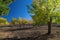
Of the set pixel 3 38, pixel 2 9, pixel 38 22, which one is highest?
pixel 2 9

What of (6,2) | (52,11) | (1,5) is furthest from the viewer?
(6,2)

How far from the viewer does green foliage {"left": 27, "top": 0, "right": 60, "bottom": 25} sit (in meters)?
26.1

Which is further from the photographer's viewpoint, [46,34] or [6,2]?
[6,2]

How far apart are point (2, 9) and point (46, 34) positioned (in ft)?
22.8

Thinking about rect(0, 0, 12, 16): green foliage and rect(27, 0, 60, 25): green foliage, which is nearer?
rect(27, 0, 60, 25): green foliage

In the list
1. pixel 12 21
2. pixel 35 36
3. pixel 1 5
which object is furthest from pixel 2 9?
pixel 12 21

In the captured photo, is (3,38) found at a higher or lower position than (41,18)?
lower

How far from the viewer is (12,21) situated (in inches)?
2436

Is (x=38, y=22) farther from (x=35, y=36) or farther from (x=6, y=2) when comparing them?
(x=6, y=2)

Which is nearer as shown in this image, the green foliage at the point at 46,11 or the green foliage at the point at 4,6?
the green foliage at the point at 46,11

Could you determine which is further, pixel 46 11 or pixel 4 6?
pixel 4 6

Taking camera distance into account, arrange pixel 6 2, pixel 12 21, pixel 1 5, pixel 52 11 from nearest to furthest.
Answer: pixel 52 11 < pixel 1 5 < pixel 6 2 < pixel 12 21

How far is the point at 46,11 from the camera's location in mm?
26266

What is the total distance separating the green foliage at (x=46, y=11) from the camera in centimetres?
2609
